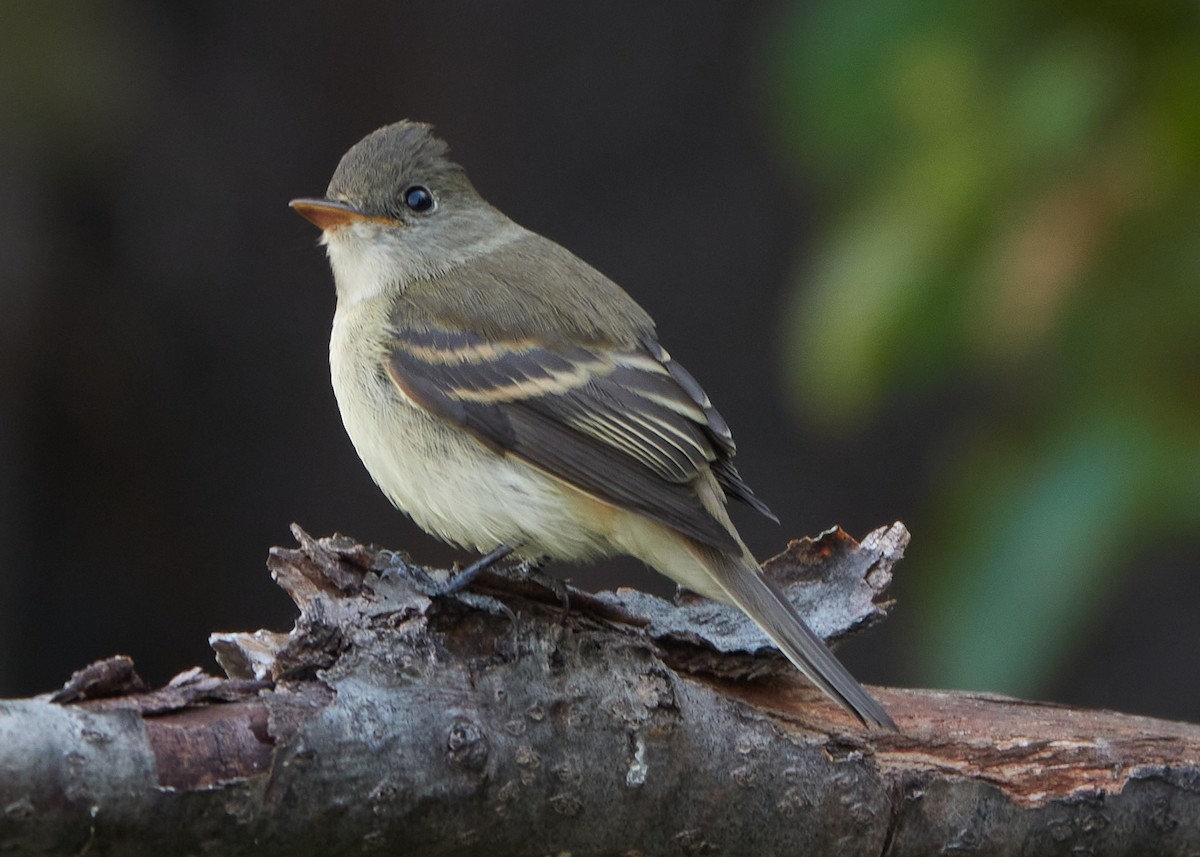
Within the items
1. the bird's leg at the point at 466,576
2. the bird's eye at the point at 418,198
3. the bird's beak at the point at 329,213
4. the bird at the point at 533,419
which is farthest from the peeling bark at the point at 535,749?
the bird's eye at the point at 418,198

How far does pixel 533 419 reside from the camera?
3781mm

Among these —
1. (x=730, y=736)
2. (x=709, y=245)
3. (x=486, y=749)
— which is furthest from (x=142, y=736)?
(x=709, y=245)

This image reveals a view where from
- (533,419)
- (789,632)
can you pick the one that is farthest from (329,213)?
(789,632)

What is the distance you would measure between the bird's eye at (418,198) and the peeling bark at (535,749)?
1396mm

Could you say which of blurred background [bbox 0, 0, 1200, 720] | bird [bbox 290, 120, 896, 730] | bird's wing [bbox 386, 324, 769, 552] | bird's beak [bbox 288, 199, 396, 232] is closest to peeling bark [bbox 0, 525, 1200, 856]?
bird [bbox 290, 120, 896, 730]

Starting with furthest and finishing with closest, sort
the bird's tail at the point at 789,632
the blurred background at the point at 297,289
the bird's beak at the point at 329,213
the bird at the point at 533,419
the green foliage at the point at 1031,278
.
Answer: the blurred background at the point at 297,289 → the bird's beak at the point at 329,213 → the green foliage at the point at 1031,278 → the bird at the point at 533,419 → the bird's tail at the point at 789,632

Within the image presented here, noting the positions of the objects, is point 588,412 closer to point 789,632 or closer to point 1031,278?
point 789,632

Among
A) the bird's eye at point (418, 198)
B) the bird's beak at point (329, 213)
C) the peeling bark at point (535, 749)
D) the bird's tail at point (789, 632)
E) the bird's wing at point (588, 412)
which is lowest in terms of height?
the peeling bark at point (535, 749)

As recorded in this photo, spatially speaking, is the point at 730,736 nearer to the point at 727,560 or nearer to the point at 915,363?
the point at 727,560

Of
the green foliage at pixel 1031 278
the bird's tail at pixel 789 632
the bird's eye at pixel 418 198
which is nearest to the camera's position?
the bird's tail at pixel 789 632

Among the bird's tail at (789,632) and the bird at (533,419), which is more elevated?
the bird at (533,419)

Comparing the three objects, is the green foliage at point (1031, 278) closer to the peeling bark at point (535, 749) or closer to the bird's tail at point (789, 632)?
the peeling bark at point (535, 749)

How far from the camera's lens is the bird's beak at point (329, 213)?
427cm

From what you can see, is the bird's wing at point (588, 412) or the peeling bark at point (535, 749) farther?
the bird's wing at point (588, 412)
